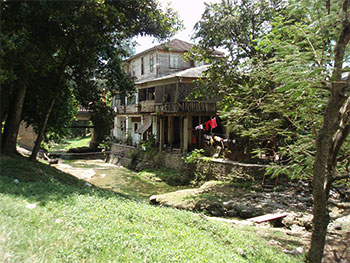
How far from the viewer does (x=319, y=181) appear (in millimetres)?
5059

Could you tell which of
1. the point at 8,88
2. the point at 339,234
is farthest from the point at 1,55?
the point at 339,234

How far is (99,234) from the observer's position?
457 centimetres

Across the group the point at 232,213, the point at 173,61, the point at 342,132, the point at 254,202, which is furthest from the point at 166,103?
the point at 342,132

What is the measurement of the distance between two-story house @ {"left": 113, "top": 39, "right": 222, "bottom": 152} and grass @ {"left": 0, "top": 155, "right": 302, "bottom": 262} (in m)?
12.3

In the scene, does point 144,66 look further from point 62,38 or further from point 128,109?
point 62,38

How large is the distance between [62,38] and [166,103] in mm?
11845

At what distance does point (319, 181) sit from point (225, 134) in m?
17.1

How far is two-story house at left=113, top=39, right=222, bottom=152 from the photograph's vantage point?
2123 cm

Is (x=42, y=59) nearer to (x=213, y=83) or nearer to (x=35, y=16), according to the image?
(x=35, y=16)

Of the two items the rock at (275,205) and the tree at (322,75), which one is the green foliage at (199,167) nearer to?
the rock at (275,205)

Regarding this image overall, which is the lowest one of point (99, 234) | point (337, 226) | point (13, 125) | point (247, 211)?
point (247, 211)

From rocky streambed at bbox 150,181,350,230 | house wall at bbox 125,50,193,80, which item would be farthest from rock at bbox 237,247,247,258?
house wall at bbox 125,50,193,80

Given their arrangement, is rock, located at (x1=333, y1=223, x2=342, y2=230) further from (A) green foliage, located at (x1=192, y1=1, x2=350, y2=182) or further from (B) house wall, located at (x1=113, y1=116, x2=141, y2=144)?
(B) house wall, located at (x1=113, y1=116, x2=141, y2=144)

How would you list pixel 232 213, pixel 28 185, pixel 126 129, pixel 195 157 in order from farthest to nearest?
1. pixel 126 129
2. pixel 195 157
3. pixel 232 213
4. pixel 28 185
